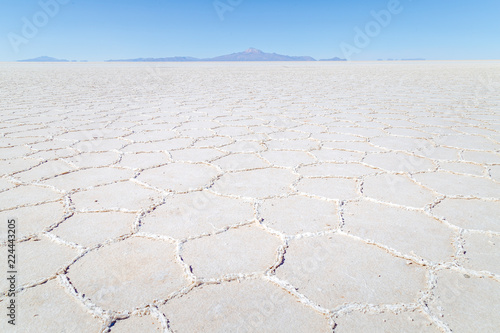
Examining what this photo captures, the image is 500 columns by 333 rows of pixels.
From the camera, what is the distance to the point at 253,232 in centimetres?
114

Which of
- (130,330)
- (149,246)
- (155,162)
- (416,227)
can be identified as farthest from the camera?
(155,162)

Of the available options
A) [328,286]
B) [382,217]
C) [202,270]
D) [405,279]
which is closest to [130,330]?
A: [202,270]

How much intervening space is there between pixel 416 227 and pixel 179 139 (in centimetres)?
169

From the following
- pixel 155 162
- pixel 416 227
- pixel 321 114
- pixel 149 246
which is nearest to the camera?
pixel 149 246

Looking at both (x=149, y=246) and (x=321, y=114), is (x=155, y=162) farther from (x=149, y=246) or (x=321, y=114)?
(x=321, y=114)

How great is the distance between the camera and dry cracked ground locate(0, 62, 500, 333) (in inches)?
30.7

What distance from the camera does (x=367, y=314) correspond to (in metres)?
0.77

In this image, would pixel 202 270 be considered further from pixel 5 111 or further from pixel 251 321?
pixel 5 111

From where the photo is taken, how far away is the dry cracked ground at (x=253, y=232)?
78cm

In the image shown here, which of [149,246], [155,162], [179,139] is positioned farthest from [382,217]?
[179,139]

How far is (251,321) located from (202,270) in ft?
0.75

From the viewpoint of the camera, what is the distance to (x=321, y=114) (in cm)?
343

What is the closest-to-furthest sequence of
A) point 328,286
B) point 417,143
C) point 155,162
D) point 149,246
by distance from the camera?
1. point 328,286
2. point 149,246
3. point 155,162
4. point 417,143

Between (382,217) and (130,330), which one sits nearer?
(130,330)
